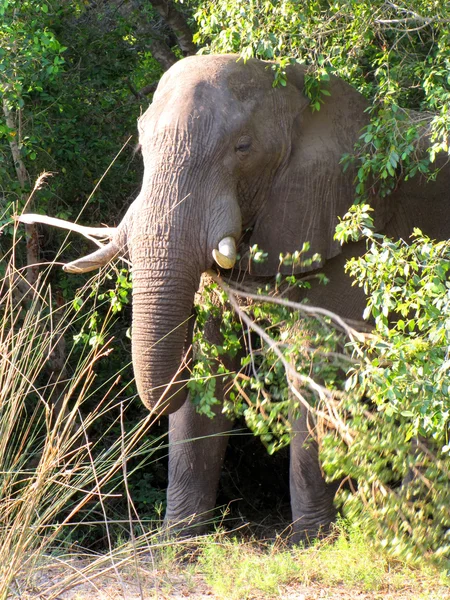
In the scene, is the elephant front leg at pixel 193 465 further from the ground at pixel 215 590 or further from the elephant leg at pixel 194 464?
the ground at pixel 215 590

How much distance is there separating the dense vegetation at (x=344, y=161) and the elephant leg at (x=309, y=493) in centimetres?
33

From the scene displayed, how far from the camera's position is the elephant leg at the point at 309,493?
256 inches

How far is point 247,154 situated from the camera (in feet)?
19.8

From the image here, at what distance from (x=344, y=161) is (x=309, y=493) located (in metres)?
2.01

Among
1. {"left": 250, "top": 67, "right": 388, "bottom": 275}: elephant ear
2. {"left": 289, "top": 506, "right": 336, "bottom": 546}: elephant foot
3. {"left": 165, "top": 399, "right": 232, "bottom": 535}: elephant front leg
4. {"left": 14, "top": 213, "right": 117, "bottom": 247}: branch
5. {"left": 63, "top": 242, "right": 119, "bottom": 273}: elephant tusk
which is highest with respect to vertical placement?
{"left": 250, "top": 67, "right": 388, "bottom": 275}: elephant ear

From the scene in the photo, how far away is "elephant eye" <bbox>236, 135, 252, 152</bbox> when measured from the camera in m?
6.01

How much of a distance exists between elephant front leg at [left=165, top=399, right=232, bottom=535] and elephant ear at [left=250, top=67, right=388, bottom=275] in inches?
47.7

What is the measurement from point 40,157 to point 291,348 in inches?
138

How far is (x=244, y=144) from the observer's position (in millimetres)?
6027

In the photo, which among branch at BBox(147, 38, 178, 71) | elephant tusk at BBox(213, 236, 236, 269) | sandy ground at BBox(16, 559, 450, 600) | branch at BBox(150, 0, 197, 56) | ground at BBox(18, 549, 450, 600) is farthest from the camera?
branch at BBox(147, 38, 178, 71)

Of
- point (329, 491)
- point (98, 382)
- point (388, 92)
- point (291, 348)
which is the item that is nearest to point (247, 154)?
point (388, 92)

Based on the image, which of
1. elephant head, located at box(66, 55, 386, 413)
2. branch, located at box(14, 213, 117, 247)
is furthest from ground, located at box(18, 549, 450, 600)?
branch, located at box(14, 213, 117, 247)

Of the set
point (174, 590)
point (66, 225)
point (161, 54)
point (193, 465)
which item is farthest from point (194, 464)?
point (161, 54)

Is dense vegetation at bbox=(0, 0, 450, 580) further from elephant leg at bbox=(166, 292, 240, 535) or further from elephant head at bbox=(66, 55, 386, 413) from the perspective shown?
elephant leg at bbox=(166, 292, 240, 535)
